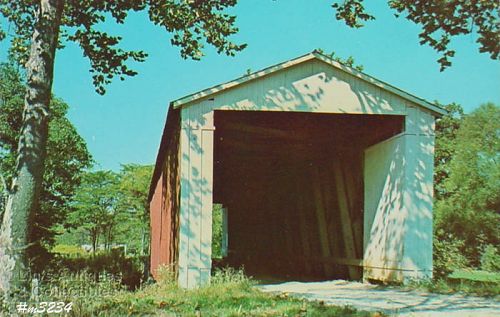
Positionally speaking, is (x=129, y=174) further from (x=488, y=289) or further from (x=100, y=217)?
(x=488, y=289)

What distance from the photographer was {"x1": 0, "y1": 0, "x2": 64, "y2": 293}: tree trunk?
799 centimetres

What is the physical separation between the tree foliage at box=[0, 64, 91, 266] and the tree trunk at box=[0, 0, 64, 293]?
53.3 feet

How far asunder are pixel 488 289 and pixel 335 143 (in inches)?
239

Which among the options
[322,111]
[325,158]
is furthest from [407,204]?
[325,158]

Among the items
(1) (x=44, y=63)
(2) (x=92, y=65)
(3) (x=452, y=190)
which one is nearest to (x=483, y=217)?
(3) (x=452, y=190)

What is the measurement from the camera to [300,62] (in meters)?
11.8

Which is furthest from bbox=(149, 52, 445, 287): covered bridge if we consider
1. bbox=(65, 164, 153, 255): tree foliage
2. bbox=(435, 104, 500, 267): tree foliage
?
bbox=(65, 164, 153, 255): tree foliage

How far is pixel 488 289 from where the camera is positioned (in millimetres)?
10109

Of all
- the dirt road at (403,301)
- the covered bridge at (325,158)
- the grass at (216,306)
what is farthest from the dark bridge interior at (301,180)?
the grass at (216,306)

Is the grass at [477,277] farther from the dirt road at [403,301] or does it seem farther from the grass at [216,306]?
the grass at [216,306]

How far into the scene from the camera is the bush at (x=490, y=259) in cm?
3079

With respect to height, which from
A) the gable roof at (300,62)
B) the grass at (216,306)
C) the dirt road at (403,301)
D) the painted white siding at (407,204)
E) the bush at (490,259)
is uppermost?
the gable roof at (300,62)

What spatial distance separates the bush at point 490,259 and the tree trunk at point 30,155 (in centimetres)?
2702

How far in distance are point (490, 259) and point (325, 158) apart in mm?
18920
